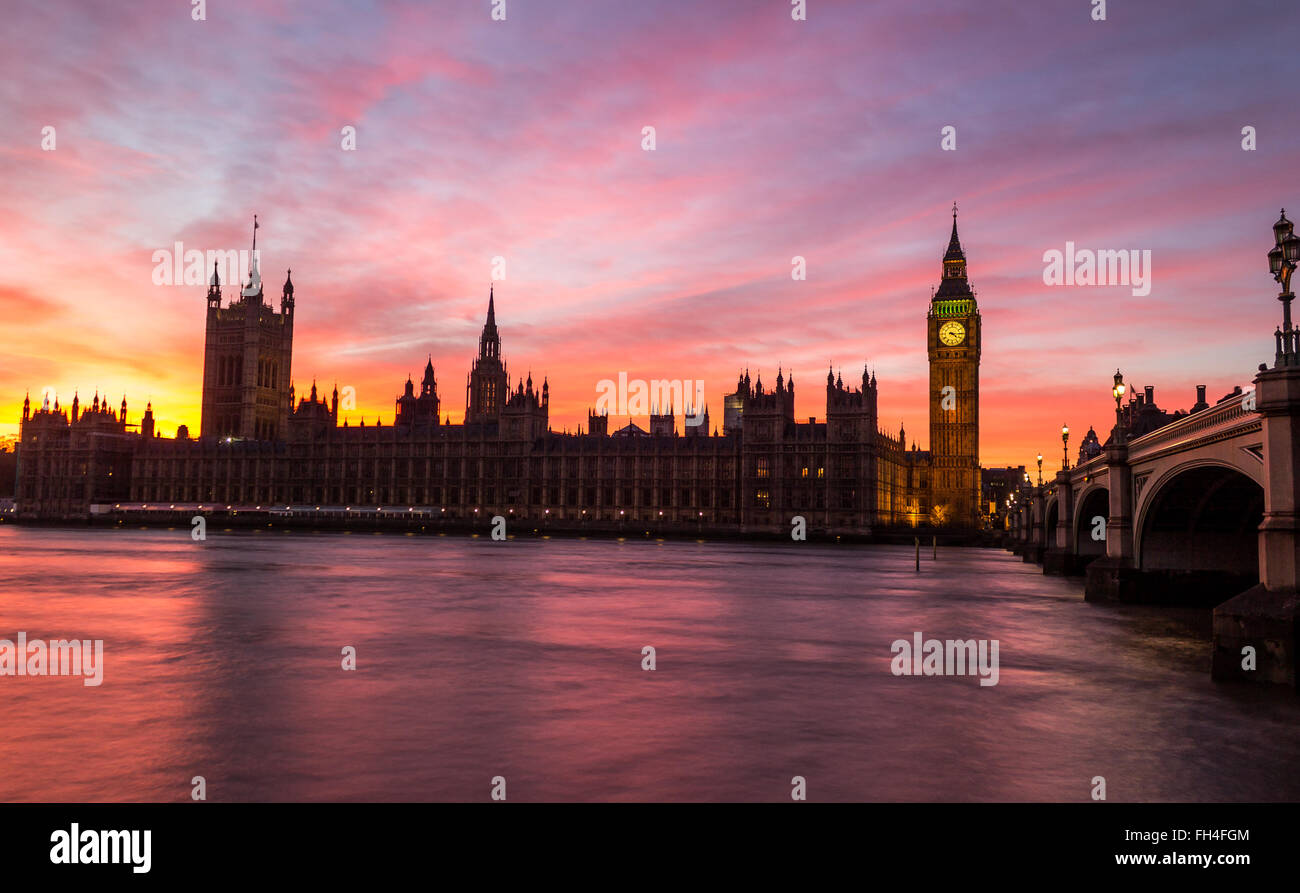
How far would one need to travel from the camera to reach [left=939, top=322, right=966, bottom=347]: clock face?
12912cm

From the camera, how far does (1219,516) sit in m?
30.2

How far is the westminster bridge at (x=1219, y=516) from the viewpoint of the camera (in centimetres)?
1470

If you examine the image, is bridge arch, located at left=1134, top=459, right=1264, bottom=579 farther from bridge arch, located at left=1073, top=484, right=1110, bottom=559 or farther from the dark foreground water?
bridge arch, located at left=1073, top=484, right=1110, bottom=559

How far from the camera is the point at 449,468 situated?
129 metres

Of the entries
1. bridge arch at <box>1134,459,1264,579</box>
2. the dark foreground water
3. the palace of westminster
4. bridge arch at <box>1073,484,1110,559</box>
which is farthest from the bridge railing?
the palace of westminster

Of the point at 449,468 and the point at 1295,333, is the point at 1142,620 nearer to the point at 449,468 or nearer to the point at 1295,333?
the point at 1295,333

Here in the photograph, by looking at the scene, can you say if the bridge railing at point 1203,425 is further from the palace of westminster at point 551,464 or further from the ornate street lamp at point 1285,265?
the palace of westminster at point 551,464

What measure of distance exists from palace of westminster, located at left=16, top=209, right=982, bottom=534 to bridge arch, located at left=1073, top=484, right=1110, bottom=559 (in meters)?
57.6

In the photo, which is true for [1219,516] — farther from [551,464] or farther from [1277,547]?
[551,464]

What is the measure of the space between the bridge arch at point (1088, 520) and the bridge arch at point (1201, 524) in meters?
6.58

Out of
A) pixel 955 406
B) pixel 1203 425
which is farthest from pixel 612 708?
pixel 955 406

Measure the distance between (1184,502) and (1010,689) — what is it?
19320mm
